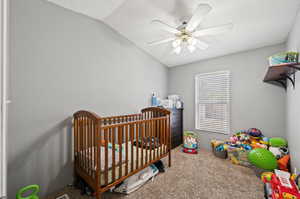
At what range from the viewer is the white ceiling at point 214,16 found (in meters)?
1.51

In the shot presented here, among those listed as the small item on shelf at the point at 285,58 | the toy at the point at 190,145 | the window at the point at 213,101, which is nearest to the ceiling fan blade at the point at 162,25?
the small item on shelf at the point at 285,58

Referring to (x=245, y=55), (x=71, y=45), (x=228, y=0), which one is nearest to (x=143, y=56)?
(x=71, y=45)

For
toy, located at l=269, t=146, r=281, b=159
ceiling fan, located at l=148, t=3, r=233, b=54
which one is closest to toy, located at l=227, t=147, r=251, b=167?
toy, located at l=269, t=146, r=281, b=159

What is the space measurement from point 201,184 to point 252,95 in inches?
80.2

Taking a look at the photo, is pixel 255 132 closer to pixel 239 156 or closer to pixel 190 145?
pixel 239 156

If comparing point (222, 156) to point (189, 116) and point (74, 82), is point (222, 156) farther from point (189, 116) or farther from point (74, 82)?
point (74, 82)

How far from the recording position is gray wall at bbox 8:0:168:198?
52.2 inches

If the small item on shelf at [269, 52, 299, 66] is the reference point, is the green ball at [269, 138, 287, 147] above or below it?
below

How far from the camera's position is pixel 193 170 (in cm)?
205

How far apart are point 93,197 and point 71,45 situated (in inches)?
79.1

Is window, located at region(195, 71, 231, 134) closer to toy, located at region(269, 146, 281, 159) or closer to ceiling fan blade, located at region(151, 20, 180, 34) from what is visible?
toy, located at region(269, 146, 281, 159)

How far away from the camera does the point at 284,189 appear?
1131mm

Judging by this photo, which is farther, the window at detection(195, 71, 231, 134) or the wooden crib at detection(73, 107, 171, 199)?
the window at detection(195, 71, 231, 134)

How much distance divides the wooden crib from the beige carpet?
0.27 metres
